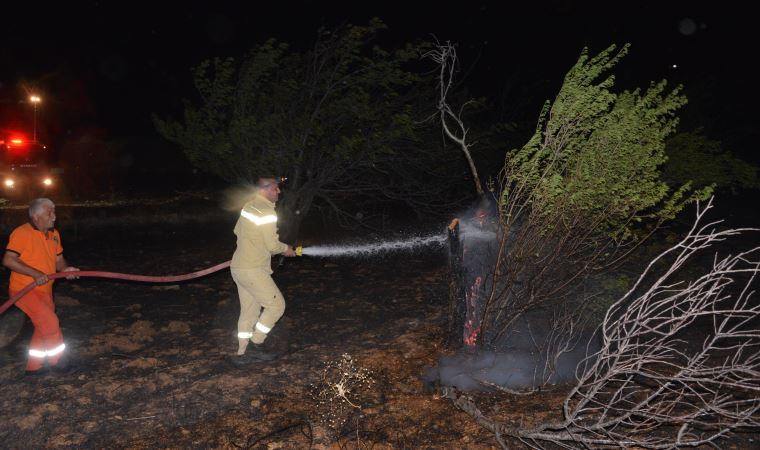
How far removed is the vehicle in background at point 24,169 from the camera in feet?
38.8

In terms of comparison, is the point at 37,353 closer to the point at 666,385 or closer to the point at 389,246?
the point at 666,385

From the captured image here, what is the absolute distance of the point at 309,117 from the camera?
32.1 feet

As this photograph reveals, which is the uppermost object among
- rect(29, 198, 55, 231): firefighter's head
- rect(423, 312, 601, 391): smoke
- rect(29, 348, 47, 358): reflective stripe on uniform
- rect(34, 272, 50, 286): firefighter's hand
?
rect(29, 198, 55, 231): firefighter's head

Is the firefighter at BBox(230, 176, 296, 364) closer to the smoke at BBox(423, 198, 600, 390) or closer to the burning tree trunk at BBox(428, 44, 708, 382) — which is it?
the smoke at BBox(423, 198, 600, 390)

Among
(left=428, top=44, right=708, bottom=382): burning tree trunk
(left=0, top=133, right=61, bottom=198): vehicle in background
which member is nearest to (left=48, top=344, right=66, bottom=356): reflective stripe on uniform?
(left=428, top=44, right=708, bottom=382): burning tree trunk

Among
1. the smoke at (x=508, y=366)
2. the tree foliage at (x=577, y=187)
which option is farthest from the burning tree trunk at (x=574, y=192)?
the smoke at (x=508, y=366)

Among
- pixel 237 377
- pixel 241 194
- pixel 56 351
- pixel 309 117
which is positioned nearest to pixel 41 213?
pixel 56 351

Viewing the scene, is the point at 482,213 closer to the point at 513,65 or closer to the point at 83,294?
the point at 83,294

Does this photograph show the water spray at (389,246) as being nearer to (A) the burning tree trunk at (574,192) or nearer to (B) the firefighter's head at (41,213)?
(A) the burning tree trunk at (574,192)

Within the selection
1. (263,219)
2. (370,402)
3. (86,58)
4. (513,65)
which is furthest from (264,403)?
(86,58)

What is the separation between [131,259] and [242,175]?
2.42 m

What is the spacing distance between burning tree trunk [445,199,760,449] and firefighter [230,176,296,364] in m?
1.93

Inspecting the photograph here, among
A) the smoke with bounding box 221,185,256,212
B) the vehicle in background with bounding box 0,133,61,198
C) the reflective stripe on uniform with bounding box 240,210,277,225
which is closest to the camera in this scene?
the reflective stripe on uniform with bounding box 240,210,277,225

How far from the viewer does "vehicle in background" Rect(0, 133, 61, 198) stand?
465 inches
